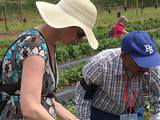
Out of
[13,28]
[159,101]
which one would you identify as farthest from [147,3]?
[159,101]

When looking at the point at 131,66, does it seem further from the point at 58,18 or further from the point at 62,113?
the point at 58,18

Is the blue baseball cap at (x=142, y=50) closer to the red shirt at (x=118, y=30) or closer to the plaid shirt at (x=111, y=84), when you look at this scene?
the plaid shirt at (x=111, y=84)

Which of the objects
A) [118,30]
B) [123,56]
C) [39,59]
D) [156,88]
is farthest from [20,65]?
[118,30]

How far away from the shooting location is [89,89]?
316 cm

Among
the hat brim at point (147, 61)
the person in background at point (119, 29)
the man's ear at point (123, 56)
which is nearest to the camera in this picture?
the hat brim at point (147, 61)

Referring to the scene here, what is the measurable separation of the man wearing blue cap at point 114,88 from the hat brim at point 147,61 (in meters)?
0.14

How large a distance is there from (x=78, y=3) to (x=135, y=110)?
1.08m

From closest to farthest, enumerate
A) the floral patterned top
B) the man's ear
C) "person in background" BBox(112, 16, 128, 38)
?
1. the floral patterned top
2. the man's ear
3. "person in background" BBox(112, 16, 128, 38)

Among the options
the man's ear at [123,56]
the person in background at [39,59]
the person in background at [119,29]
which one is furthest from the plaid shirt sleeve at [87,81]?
the person in background at [119,29]

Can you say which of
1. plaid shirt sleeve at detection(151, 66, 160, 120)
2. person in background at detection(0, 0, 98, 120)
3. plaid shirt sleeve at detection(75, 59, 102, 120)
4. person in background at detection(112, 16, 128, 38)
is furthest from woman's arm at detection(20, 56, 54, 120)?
person in background at detection(112, 16, 128, 38)

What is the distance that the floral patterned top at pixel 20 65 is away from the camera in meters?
2.38

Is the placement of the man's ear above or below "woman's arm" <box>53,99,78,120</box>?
above

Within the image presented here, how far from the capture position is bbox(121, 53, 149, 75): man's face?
2.83 metres

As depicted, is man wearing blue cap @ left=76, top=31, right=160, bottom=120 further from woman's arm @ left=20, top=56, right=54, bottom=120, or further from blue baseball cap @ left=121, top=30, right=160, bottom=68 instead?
woman's arm @ left=20, top=56, right=54, bottom=120
